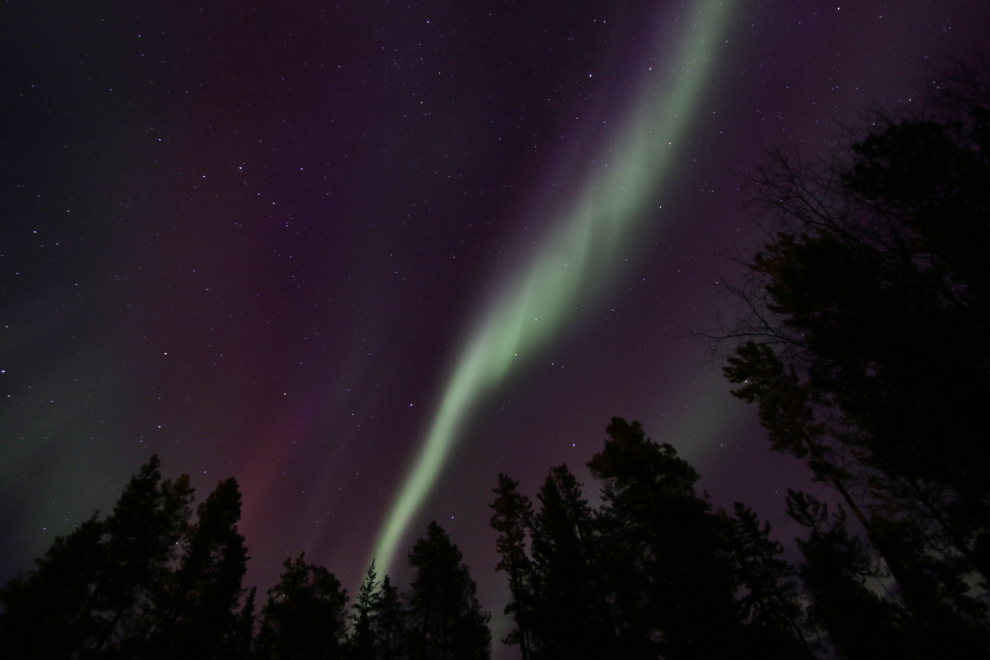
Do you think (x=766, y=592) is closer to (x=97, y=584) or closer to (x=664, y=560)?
(x=664, y=560)

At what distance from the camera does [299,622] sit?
813 inches

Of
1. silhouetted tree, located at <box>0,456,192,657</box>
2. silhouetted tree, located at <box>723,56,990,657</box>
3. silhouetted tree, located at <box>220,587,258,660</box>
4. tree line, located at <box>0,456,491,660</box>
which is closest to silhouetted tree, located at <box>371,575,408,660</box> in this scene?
tree line, located at <box>0,456,491,660</box>

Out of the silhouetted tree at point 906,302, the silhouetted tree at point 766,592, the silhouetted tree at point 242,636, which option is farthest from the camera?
the silhouetted tree at point 242,636

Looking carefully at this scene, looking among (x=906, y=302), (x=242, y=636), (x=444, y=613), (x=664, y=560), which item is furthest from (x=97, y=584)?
(x=906, y=302)

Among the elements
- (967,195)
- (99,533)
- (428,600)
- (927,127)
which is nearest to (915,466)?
(967,195)

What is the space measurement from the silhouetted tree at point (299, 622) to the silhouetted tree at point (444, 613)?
→ 5.34m

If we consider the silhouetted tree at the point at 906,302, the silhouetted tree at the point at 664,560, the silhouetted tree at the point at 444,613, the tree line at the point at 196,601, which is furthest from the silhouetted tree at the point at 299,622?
the silhouetted tree at the point at 906,302

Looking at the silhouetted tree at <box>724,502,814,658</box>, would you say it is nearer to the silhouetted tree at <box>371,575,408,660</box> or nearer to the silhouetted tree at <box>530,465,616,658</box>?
the silhouetted tree at <box>530,465,616,658</box>

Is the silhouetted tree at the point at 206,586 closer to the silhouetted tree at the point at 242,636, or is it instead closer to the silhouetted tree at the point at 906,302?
the silhouetted tree at the point at 242,636

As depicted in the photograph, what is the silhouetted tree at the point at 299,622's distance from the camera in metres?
20.0

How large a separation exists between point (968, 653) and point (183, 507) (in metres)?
33.0

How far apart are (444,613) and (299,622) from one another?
27.3 feet

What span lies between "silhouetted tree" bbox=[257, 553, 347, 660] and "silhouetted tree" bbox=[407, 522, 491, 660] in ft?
17.5

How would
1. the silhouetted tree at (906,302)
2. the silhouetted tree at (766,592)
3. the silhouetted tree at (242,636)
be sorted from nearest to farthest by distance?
the silhouetted tree at (906,302) < the silhouetted tree at (766,592) < the silhouetted tree at (242,636)
